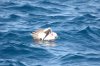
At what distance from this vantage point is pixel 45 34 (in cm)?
1625

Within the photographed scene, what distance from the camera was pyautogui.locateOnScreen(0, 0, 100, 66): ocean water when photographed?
14.3m

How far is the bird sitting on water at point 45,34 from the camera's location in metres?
16.2

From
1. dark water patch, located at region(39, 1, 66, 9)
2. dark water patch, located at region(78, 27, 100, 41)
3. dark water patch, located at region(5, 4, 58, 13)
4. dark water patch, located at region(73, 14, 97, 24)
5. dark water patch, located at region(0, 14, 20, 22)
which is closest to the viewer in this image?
dark water patch, located at region(78, 27, 100, 41)

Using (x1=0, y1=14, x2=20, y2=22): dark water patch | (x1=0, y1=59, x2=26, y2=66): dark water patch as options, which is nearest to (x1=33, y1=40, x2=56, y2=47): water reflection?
(x1=0, y1=59, x2=26, y2=66): dark water patch

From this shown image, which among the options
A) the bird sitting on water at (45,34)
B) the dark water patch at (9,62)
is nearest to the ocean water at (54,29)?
Answer: the dark water patch at (9,62)

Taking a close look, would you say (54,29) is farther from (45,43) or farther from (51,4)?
(51,4)

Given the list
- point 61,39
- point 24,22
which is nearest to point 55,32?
point 61,39

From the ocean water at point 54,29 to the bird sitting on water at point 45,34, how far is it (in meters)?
0.27

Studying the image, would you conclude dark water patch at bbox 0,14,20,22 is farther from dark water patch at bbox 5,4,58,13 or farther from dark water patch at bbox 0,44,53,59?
dark water patch at bbox 0,44,53,59

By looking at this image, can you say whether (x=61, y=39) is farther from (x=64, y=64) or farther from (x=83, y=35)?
(x=64, y=64)

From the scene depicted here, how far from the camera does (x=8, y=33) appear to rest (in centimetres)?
1639

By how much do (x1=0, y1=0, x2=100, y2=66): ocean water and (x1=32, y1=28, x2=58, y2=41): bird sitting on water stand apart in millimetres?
273

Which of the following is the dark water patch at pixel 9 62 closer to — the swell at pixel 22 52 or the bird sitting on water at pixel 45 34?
the swell at pixel 22 52

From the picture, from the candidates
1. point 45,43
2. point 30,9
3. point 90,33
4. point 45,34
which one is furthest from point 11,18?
point 90,33
